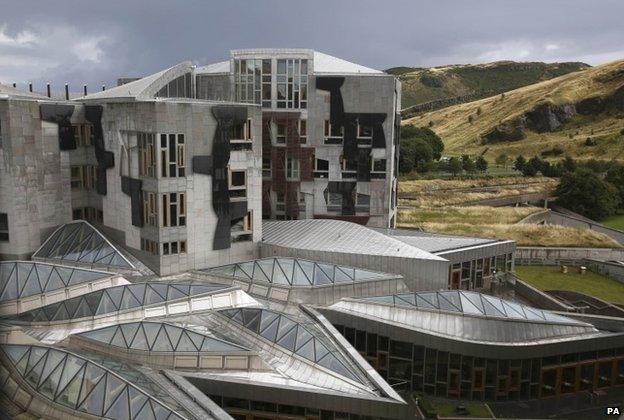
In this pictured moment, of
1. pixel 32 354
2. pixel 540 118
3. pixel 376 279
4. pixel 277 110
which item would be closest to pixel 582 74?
pixel 540 118

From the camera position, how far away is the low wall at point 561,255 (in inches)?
2292

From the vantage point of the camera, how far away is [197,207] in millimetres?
35875

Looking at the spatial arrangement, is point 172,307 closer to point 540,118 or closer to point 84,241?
point 84,241

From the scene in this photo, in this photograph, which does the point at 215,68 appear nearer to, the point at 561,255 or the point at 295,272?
the point at 295,272

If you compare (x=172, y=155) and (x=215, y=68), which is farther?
(x=215, y=68)

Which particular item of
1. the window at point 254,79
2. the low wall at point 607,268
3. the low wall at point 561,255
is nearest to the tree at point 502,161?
the low wall at point 561,255

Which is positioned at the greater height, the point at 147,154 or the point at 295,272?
the point at 147,154

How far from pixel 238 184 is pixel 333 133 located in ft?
41.8

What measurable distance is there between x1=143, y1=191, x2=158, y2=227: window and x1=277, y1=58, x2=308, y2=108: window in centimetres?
1672

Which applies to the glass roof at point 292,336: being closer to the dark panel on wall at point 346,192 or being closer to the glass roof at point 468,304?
the glass roof at point 468,304

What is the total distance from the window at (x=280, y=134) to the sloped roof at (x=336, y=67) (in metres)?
5.61

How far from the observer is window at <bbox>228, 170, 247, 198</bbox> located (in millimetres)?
37562

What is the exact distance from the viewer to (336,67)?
164ft

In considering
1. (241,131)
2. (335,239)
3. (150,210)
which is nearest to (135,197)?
(150,210)
